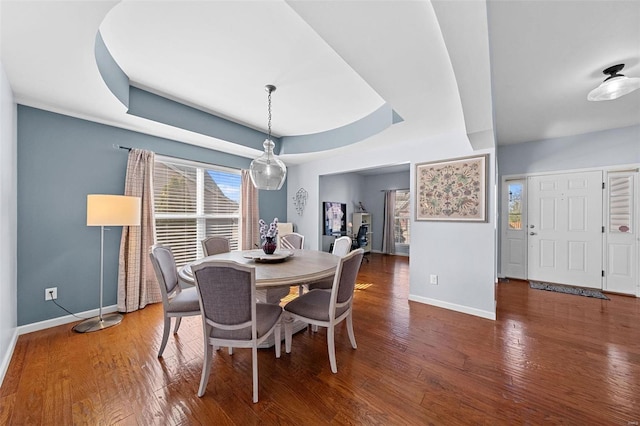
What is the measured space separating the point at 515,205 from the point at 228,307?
17.4 ft

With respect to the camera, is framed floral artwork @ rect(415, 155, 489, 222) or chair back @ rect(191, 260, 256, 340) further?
framed floral artwork @ rect(415, 155, 489, 222)

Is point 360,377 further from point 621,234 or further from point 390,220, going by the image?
point 390,220

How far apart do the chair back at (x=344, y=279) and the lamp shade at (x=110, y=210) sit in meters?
2.41

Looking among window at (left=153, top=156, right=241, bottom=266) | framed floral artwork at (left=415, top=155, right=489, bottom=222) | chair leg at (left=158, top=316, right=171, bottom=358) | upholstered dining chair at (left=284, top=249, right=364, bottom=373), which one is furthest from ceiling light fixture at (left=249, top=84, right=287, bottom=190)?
framed floral artwork at (left=415, top=155, right=489, bottom=222)

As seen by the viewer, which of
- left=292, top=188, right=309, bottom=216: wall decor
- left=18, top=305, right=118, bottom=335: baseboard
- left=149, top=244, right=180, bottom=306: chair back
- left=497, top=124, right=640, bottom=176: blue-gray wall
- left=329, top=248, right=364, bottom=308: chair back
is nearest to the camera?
left=329, top=248, right=364, bottom=308: chair back

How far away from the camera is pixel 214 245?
10.6 ft

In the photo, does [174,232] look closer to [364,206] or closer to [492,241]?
[492,241]

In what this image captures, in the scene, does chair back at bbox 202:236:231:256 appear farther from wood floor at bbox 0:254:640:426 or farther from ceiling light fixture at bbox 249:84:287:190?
ceiling light fixture at bbox 249:84:287:190

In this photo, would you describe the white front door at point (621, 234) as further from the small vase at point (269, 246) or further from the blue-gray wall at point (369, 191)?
the small vase at point (269, 246)

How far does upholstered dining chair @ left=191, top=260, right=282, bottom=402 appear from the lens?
154 cm

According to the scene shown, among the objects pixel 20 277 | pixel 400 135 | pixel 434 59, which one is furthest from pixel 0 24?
pixel 400 135

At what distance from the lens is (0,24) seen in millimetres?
1438

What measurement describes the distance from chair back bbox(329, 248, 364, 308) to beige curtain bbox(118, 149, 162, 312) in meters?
2.69

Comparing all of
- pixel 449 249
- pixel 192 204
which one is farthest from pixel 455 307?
pixel 192 204
